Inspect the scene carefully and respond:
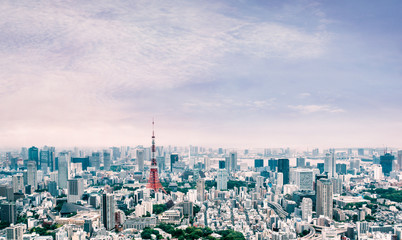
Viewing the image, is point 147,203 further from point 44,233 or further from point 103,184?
point 103,184

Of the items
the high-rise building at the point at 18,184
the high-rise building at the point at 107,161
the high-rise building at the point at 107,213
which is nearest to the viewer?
the high-rise building at the point at 107,213

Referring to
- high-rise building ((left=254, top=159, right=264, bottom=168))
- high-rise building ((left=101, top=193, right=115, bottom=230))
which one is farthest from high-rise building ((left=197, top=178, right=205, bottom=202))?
high-rise building ((left=254, top=159, right=264, bottom=168))

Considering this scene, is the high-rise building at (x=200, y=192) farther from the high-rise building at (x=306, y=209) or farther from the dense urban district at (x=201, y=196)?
the high-rise building at (x=306, y=209)

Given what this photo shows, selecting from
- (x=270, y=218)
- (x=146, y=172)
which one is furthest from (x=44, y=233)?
(x=146, y=172)

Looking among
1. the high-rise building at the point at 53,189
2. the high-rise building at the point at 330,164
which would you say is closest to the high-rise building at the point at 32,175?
the high-rise building at the point at 53,189

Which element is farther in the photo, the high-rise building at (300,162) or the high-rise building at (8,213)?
the high-rise building at (300,162)

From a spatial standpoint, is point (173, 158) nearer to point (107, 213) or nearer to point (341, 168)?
point (341, 168)

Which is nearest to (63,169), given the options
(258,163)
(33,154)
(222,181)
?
(33,154)
